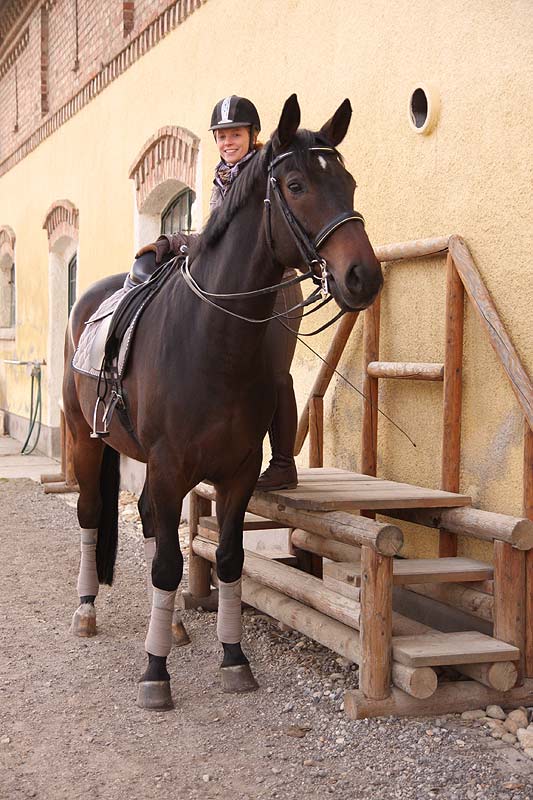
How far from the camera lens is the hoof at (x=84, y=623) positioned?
15.4ft

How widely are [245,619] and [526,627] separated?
179cm

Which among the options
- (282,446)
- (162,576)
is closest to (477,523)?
(282,446)

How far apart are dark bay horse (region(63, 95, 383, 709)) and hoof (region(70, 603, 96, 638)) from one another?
3.26ft

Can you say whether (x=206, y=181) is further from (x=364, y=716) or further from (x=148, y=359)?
(x=364, y=716)

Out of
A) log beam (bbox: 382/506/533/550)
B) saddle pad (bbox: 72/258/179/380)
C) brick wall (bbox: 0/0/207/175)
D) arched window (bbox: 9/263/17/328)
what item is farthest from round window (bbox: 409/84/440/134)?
arched window (bbox: 9/263/17/328)

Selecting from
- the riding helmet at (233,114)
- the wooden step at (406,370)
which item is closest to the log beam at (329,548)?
the wooden step at (406,370)

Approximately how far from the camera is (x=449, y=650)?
11.2 feet

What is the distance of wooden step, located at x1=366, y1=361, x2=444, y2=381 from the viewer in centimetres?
425

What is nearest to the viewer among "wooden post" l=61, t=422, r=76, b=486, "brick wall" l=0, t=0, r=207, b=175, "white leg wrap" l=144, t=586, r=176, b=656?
"white leg wrap" l=144, t=586, r=176, b=656

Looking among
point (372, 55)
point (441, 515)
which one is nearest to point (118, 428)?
point (441, 515)

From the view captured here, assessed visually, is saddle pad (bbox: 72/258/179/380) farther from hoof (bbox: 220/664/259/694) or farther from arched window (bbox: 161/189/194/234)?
arched window (bbox: 161/189/194/234)

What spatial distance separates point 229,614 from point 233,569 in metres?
0.20

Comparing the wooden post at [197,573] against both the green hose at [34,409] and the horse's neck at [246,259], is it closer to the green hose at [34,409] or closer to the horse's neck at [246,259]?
the horse's neck at [246,259]

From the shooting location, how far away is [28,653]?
4410mm
